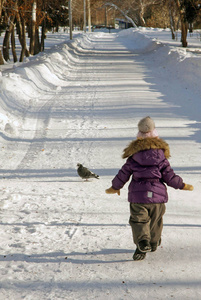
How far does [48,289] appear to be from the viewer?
3.49m

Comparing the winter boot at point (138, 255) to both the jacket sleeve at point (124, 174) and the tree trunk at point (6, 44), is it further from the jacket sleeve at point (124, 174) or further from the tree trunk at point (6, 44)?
the tree trunk at point (6, 44)

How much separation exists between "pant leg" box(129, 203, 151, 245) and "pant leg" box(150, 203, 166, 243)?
70 mm

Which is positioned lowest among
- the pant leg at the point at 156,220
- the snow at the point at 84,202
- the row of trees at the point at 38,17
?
the snow at the point at 84,202

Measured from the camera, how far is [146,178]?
388 cm

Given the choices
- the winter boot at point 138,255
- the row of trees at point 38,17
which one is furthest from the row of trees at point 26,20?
the winter boot at point 138,255

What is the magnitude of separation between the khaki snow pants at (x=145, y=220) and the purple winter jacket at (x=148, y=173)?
0.24 ft

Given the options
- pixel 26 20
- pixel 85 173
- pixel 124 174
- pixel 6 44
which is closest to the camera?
pixel 124 174

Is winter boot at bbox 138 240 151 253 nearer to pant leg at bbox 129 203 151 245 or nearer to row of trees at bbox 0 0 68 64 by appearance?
pant leg at bbox 129 203 151 245

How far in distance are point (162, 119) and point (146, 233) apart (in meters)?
6.90

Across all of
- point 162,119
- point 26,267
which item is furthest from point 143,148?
point 162,119

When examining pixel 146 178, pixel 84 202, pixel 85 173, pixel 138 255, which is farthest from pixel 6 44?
pixel 138 255

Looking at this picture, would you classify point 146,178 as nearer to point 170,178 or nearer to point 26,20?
point 170,178

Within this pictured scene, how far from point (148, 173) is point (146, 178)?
0.19 feet

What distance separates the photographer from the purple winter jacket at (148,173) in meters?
3.84
